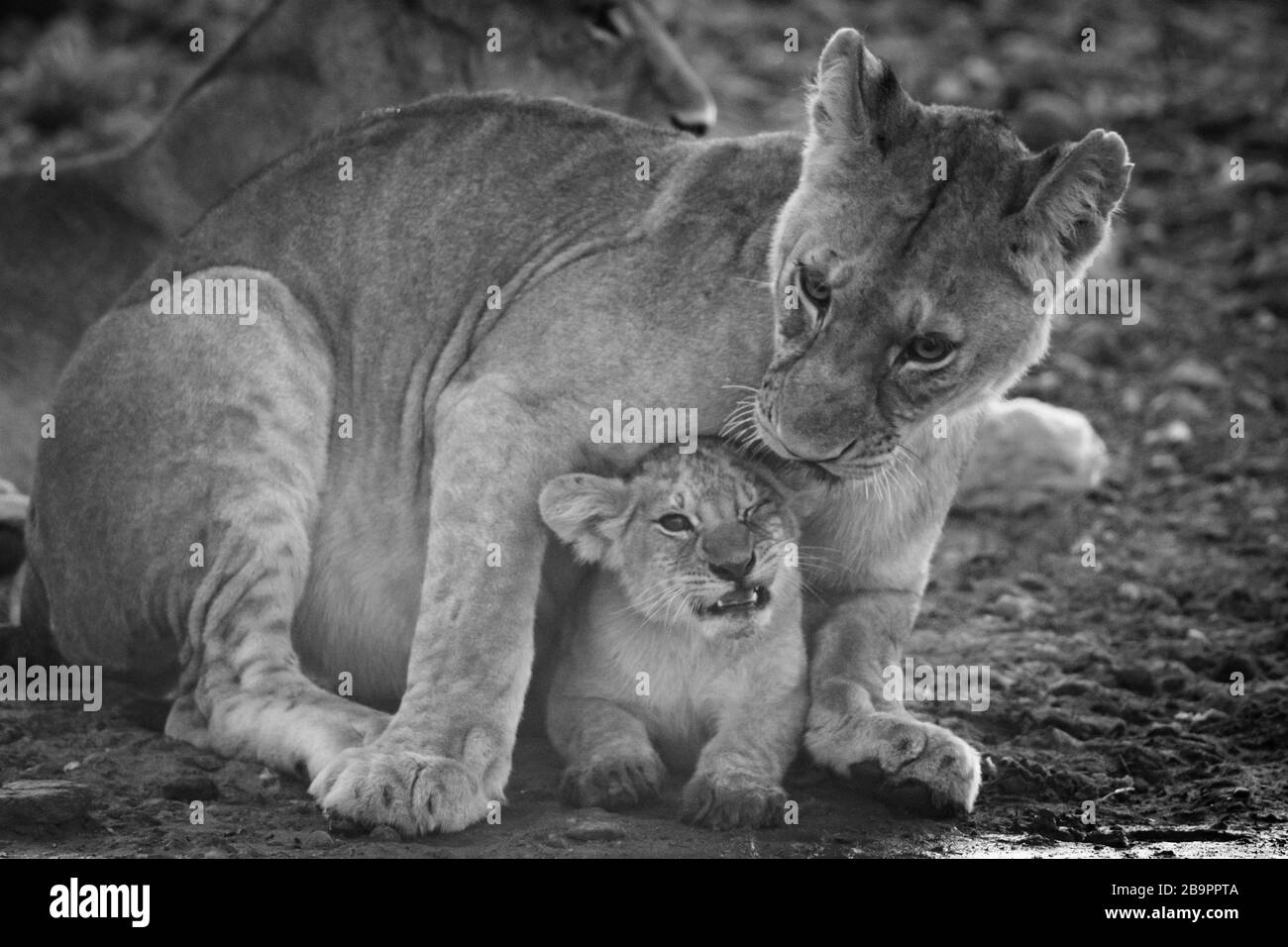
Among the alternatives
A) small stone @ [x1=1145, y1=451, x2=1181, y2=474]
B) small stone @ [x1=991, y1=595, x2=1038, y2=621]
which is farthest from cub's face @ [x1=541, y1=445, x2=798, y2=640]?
small stone @ [x1=1145, y1=451, x2=1181, y2=474]

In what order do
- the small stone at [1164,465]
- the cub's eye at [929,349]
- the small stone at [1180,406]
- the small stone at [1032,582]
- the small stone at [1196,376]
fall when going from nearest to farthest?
the cub's eye at [929,349]
the small stone at [1032,582]
the small stone at [1164,465]
the small stone at [1180,406]
the small stone at [1196,376]

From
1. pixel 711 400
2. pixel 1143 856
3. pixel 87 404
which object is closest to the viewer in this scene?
pixel 1143 856

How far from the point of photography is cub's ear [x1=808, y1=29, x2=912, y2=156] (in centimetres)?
605

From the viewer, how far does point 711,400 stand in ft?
21.0

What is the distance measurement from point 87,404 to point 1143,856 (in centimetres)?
391

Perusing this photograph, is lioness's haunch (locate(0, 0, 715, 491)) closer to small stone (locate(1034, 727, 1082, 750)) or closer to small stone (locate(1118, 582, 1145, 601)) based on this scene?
small stone (locate(1118, 582, 1145, 601))

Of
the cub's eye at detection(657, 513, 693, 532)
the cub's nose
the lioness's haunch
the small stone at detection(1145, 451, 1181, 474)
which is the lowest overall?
the cub's nose

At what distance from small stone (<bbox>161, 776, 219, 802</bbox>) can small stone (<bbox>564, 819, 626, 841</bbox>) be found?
1226 millimetres

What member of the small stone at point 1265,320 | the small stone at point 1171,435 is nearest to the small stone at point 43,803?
the small stone at point 1171,435

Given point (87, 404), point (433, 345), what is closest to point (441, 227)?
point (433, 345)

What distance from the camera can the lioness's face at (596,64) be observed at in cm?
960

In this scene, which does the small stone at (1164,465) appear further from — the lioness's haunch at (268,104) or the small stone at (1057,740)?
the small stone at (1057,740)

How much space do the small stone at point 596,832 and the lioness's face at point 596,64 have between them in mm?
4677

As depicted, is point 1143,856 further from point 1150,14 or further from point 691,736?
point 1150,14
